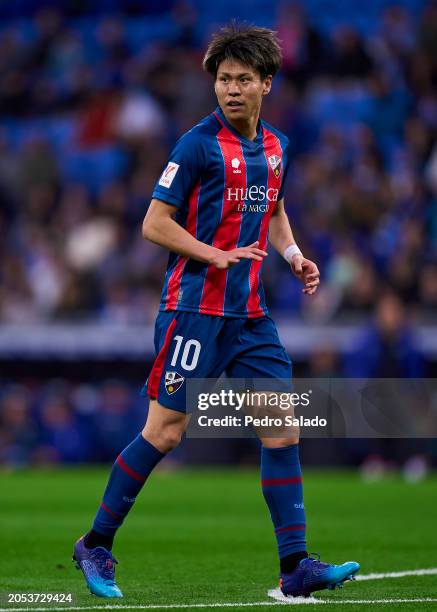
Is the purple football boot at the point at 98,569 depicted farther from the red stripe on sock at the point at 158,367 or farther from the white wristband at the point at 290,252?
the white wristband at the point at 290,252

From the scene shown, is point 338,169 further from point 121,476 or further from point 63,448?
point 121,476

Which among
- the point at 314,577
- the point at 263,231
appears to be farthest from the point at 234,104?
the point at 314,577

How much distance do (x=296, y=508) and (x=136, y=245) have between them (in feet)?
38.8

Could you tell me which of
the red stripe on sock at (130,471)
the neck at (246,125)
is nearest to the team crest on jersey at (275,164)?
the neck at (246,125)

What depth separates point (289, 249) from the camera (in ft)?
19.9

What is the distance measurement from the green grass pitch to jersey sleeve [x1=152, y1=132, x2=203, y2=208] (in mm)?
1663

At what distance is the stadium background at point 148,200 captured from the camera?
15.3m

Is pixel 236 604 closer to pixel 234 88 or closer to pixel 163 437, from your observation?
pixel 163 437

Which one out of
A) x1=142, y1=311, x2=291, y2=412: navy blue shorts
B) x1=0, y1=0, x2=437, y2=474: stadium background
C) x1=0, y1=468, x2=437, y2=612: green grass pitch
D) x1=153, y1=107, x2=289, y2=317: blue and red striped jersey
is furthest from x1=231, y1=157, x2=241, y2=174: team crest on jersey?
x1=0, y1=0, x2=437, y2=474: stadium background

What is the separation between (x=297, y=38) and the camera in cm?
1819

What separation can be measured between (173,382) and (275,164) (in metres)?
1.09

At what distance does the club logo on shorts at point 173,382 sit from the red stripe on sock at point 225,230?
0.99ft

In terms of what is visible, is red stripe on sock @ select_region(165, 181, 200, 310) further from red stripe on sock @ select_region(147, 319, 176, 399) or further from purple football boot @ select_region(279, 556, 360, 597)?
→ purple football boot @ select_region(279, 556, 360, 597)

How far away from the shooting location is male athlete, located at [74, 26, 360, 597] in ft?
18.3
